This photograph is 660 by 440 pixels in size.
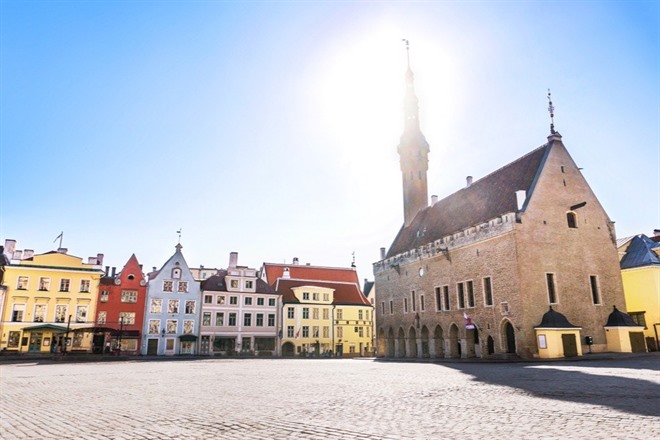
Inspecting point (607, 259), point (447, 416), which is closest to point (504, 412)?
point (447, 416)

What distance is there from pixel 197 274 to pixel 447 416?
6360 centimetres

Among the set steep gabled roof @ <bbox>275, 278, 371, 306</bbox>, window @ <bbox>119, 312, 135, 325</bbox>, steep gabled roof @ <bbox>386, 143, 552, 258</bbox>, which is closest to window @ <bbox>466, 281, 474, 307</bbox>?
steep gabled roof @ <bbox>386, 143, 552, 258</bbox>

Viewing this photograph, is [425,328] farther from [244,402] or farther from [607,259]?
[244,402]

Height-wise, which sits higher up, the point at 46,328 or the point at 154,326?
the point at 154,326

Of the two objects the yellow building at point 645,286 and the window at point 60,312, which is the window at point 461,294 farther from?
the window at point 60,312

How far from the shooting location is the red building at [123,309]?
Result: 50.0 meters

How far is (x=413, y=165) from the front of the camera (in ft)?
181

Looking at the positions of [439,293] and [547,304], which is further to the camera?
[439,293]

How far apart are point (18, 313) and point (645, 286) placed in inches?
2234

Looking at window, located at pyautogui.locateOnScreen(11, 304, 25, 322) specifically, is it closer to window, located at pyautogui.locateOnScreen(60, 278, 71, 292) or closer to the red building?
window, located at pyautogui.locateOnScreen(60, 278, 71, 292)

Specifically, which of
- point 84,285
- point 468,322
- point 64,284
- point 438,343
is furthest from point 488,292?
point 64,284

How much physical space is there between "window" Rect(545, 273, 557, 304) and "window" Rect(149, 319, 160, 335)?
3930 centimetres

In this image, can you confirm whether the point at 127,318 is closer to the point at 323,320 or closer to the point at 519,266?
the point at 323,320

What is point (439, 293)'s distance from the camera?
41906mm
